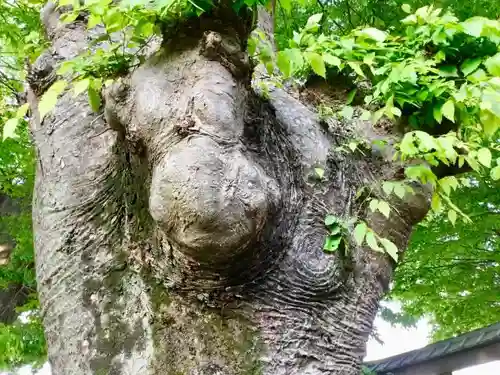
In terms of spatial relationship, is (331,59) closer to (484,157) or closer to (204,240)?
(484,157)

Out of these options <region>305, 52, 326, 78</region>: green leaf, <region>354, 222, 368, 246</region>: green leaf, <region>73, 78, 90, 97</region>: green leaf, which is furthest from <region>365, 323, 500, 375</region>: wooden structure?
<region>73, 78, 90, 97</region>: green leaf

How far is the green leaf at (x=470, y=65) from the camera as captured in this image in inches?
70.6

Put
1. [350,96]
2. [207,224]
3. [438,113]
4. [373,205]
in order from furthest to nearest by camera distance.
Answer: [350,96]
[438,113]
[373,205]
[207,224]

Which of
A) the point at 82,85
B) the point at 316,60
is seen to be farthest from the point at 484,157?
the point at 82,85

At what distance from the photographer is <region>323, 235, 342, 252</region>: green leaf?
1.59 metres

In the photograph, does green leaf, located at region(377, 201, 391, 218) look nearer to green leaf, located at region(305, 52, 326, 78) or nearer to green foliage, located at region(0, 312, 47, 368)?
green leaf, located at region(305, 52, 326, 78)

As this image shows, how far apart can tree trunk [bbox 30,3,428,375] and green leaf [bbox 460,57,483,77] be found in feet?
1.51

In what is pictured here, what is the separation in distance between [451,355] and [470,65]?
345 cm

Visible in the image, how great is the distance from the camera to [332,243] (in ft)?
5.25

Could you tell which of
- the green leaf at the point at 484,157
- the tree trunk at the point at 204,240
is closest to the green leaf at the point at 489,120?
the green leaf at the point at 484,157

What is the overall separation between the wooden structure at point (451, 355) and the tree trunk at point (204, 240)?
3014 millimetres

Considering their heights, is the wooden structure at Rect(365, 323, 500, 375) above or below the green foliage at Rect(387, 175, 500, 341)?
below

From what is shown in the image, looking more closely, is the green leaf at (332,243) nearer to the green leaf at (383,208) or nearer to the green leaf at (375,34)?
the green leaf at (383,208)

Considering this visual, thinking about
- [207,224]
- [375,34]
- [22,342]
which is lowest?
[22,342]
